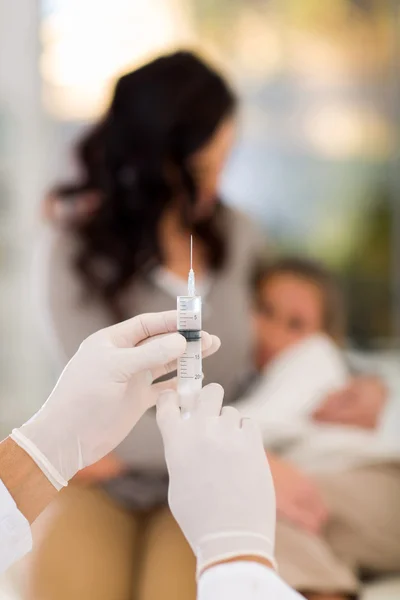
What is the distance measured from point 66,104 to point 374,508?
1249mm

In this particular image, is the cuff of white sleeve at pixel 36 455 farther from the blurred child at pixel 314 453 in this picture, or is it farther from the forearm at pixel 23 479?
the blurred child at pixel 314 453

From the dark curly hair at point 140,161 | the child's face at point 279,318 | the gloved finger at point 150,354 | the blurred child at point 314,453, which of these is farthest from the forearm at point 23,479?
the child's face at point 279,318

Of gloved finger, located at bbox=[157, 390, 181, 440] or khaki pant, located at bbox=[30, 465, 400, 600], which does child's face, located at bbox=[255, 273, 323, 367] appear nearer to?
khaki pant, located at bbox=[30, 465, 400, 600]

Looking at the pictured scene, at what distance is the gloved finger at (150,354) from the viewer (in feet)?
1.68

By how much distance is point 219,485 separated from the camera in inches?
18.9

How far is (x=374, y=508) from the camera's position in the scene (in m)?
0.87

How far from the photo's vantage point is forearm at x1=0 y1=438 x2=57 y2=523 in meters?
0.51

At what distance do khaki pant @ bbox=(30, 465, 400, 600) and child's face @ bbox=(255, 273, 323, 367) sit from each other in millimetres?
428

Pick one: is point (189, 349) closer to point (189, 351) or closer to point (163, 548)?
point (189, 351)

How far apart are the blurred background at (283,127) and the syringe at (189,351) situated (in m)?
1.11

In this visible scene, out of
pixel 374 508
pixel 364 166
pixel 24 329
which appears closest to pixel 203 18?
pixel 364 166

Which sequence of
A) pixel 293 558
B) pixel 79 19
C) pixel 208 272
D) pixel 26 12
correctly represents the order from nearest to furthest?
pixel 293 558 < pixel 208 272 < pixel 79 19 < pixel 26 12

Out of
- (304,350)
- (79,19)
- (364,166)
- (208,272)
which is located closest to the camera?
(208,272)

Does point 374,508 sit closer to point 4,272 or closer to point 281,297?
point 281,297
